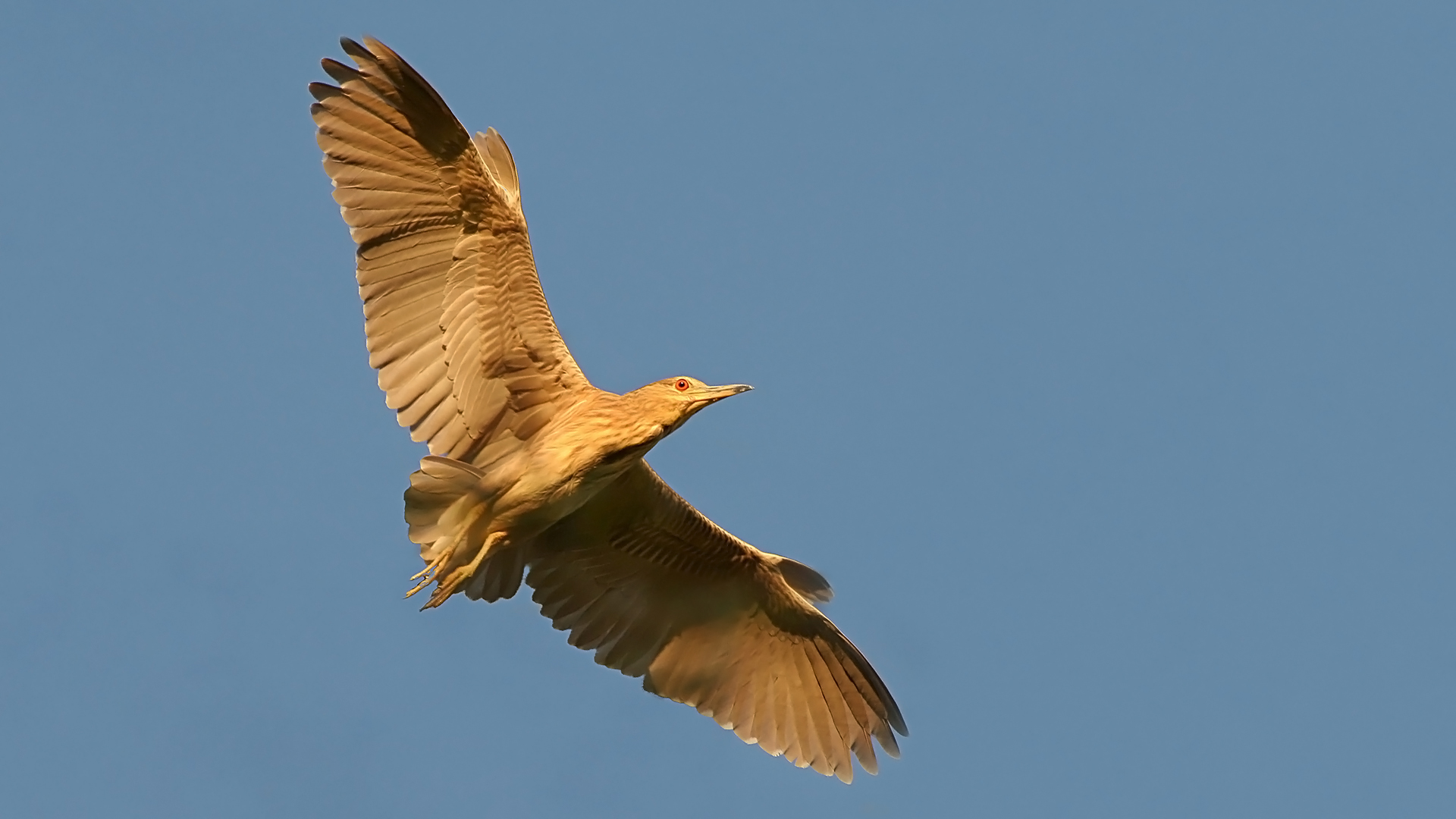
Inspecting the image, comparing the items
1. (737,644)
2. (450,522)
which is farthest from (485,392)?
(737,644)

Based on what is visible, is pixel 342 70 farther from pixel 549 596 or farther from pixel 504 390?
pixel 549 596

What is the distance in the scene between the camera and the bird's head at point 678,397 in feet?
41.3

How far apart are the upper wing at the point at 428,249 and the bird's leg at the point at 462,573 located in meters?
0.78

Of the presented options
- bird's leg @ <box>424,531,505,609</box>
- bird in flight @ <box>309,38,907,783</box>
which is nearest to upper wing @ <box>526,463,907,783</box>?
bird in flight @ <box>309,38,907,783</box>

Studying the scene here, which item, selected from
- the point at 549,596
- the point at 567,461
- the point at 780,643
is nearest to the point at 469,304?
the point at 567,461

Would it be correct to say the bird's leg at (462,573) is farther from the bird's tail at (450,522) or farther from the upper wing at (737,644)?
the upper wing at (737,644)

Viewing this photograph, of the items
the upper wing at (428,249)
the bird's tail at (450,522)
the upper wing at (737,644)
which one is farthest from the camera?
the upper wing at (737,644)

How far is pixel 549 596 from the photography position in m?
14.1

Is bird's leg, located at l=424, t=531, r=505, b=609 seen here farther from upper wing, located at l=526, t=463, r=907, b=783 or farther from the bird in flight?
upper wing, located at l=526, t=463, r=907, b=783

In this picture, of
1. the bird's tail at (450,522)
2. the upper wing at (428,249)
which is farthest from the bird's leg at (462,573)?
the upper wing at (428,249)

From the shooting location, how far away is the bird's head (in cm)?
1259

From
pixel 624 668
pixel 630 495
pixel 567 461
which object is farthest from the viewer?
pixel 624 668

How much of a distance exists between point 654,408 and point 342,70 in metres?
3.23

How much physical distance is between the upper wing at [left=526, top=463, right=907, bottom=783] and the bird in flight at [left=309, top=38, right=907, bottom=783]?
4cm
